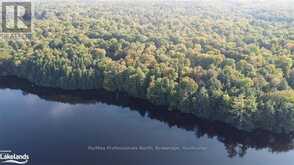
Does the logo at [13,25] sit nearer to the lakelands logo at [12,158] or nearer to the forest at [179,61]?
the forest at [179,61]

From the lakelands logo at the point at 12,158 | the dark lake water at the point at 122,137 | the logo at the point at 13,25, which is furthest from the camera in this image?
the logo at the point at 13,25

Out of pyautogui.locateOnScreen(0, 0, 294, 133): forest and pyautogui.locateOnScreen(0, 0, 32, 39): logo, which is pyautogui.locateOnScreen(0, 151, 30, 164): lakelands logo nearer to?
pyautogui.locateOnScreen(0, 0, 294, 133): forest

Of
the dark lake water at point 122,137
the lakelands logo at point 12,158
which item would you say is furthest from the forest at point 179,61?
the lakelands logo at point 12,158

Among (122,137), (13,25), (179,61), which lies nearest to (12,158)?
(122,137)

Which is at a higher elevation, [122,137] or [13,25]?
[13,25]

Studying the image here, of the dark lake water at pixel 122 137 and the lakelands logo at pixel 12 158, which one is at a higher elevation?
the dark lake water at pixel 122 137

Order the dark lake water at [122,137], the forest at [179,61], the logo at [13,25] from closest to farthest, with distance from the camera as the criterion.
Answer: the dark lake water at [122,137] < the forest at [179,61] < the logo at [13,25]

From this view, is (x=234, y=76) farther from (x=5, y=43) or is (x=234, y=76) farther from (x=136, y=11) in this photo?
(x=136, y=11)

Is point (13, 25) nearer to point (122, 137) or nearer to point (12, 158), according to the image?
point (12, 158)
